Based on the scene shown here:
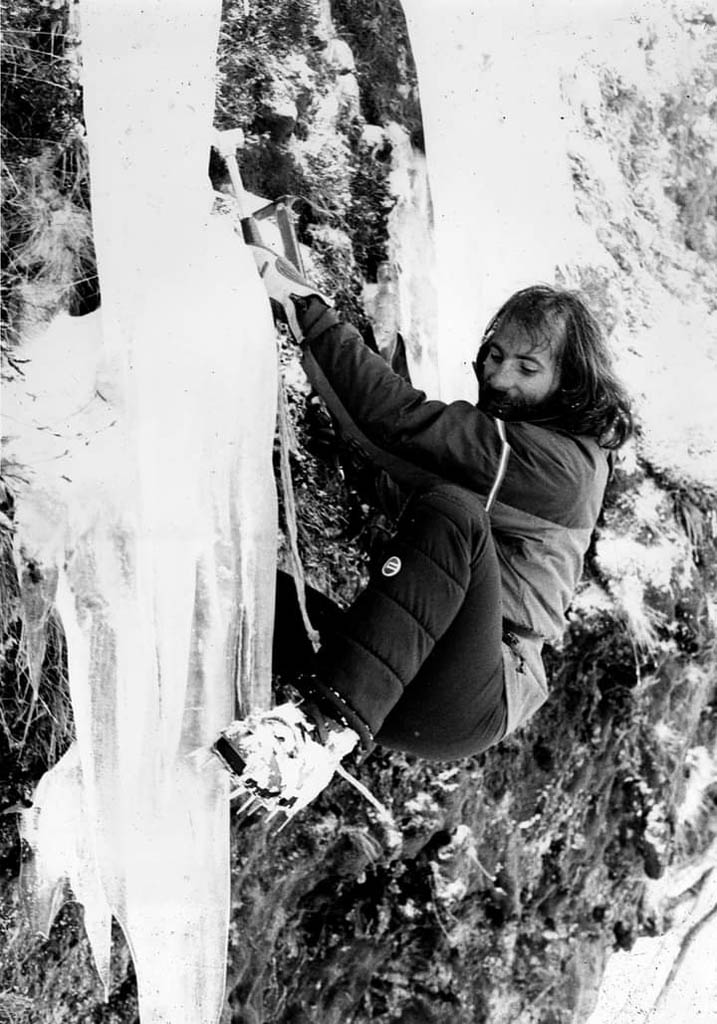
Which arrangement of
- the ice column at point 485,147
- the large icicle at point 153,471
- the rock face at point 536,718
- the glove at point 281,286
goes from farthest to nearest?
the ice column at point 485,147 → the rock face at point 536,718 → the glove at point 281,286 → the large icicle at point 153,471

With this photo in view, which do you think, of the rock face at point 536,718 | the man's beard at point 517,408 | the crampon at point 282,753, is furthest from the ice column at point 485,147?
the crampon at point 282,753

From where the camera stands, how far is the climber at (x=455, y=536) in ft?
5.33

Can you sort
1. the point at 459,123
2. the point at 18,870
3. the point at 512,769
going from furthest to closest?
the point at 512,769 → the point at 459,123 → the point at 18,870

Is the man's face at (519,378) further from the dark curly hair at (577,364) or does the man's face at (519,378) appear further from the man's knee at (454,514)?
the man's knee at (454,514)

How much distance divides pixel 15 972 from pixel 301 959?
2.05ft

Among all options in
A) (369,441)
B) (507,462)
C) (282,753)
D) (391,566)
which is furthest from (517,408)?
(282,753)

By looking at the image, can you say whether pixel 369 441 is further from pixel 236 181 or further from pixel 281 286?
pixel 236 181

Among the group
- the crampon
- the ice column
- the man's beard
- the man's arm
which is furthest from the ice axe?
the crampon

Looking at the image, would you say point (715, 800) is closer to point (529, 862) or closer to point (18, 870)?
point (529, 862)

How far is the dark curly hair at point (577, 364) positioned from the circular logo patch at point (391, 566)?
0.46 metres

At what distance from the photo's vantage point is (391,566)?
5.44ft

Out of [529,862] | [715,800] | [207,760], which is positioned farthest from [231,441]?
[715,800]

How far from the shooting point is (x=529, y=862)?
2.50 m

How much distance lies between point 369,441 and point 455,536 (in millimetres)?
297
